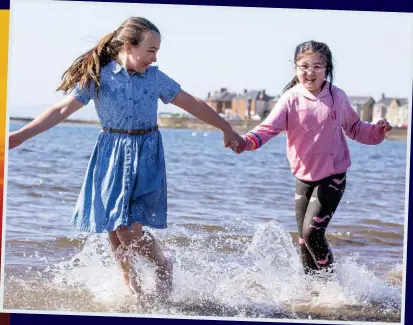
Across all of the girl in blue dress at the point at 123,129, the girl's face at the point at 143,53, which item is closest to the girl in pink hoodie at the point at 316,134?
the girl in blue dress at the point at 123,129

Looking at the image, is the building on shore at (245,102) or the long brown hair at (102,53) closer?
the long brown hair at (102,53)

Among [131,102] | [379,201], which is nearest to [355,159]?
[379,201]

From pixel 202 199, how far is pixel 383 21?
136cm

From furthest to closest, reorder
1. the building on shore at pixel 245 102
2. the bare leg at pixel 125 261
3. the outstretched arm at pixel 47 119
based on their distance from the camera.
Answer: the building on shore at pixel 245 102 → the bare leg at pixel 125 261 → the outstretched arm at pixel 47 119

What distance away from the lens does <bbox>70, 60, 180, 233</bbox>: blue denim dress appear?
14.3ft

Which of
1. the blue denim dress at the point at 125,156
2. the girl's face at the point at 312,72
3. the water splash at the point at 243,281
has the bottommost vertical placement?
the water splash at the point at 243,281

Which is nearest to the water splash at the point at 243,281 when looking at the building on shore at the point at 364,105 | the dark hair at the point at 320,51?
the building on shore at the point at 364,105

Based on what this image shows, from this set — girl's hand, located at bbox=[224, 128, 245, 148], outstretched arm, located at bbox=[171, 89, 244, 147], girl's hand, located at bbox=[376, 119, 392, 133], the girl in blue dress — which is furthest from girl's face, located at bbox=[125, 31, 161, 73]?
girl's hand, located at bbox=[376, 119, 392, 133]

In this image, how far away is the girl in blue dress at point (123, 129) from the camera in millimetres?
4348

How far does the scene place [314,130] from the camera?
14.8ft

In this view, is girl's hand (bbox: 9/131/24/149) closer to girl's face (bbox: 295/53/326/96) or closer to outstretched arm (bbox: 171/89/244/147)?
outstretched arm (bbox: 171/89/244/147)

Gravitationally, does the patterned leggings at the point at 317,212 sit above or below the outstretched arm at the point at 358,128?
below

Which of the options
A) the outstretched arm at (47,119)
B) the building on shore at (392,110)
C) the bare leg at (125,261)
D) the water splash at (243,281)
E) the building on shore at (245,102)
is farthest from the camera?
the building on shore at (245,102)

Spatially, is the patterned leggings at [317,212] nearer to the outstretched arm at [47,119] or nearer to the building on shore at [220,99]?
the building on shore at [220,99]
